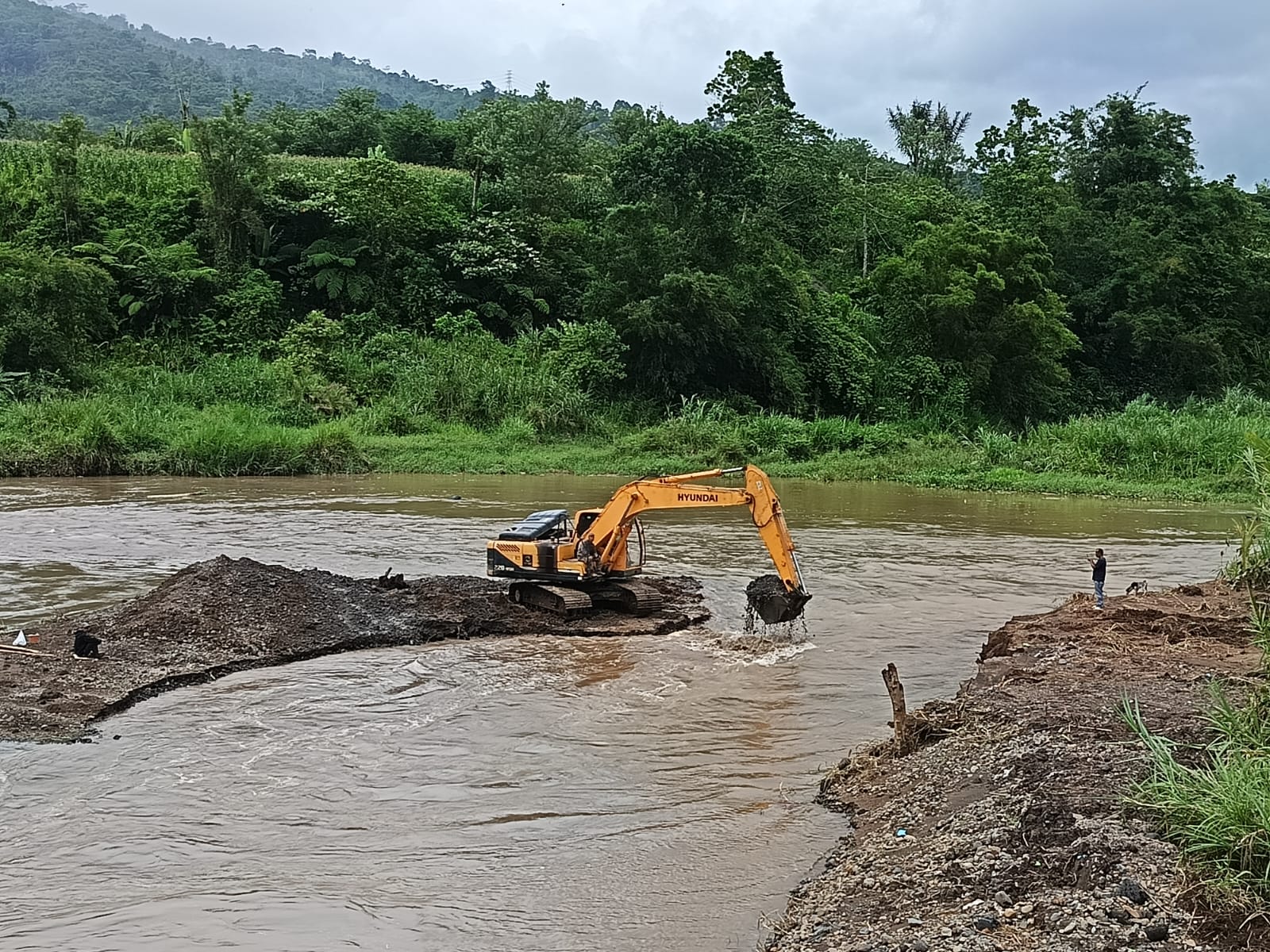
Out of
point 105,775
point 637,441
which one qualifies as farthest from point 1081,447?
point 105,775

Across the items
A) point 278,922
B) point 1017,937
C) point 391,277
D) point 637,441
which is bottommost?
point 278,922

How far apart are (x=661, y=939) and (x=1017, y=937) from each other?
2.08 metres

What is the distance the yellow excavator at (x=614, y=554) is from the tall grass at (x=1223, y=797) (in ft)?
21.3

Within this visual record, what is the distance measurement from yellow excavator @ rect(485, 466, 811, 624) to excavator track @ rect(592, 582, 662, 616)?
0.03ft

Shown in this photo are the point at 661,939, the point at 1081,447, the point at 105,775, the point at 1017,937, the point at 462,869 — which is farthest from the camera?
the point at 1081,447

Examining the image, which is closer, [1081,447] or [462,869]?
[462,869]

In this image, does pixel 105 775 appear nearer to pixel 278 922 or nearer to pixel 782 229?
pixel 278 922

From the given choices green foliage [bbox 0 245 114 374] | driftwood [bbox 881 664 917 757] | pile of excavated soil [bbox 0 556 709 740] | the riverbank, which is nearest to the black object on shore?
pile of excavated soil [bbox 0 556 709 740]

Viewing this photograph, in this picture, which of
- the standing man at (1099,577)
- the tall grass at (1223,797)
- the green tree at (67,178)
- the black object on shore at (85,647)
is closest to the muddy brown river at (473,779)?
the black object on shore at (85,647)

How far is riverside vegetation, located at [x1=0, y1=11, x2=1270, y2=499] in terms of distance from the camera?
111 ft

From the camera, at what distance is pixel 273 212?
145ft

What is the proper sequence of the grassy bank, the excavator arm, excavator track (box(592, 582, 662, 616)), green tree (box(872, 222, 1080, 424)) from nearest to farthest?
the excavator arm
excavator track (box(592, 582, 662, 616))
the grassy bank
green tree (box(872, 222, 1080, 424))

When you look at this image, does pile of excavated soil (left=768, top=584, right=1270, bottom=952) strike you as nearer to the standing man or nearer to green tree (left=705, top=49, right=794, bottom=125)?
the standing man

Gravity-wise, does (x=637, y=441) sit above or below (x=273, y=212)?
below
